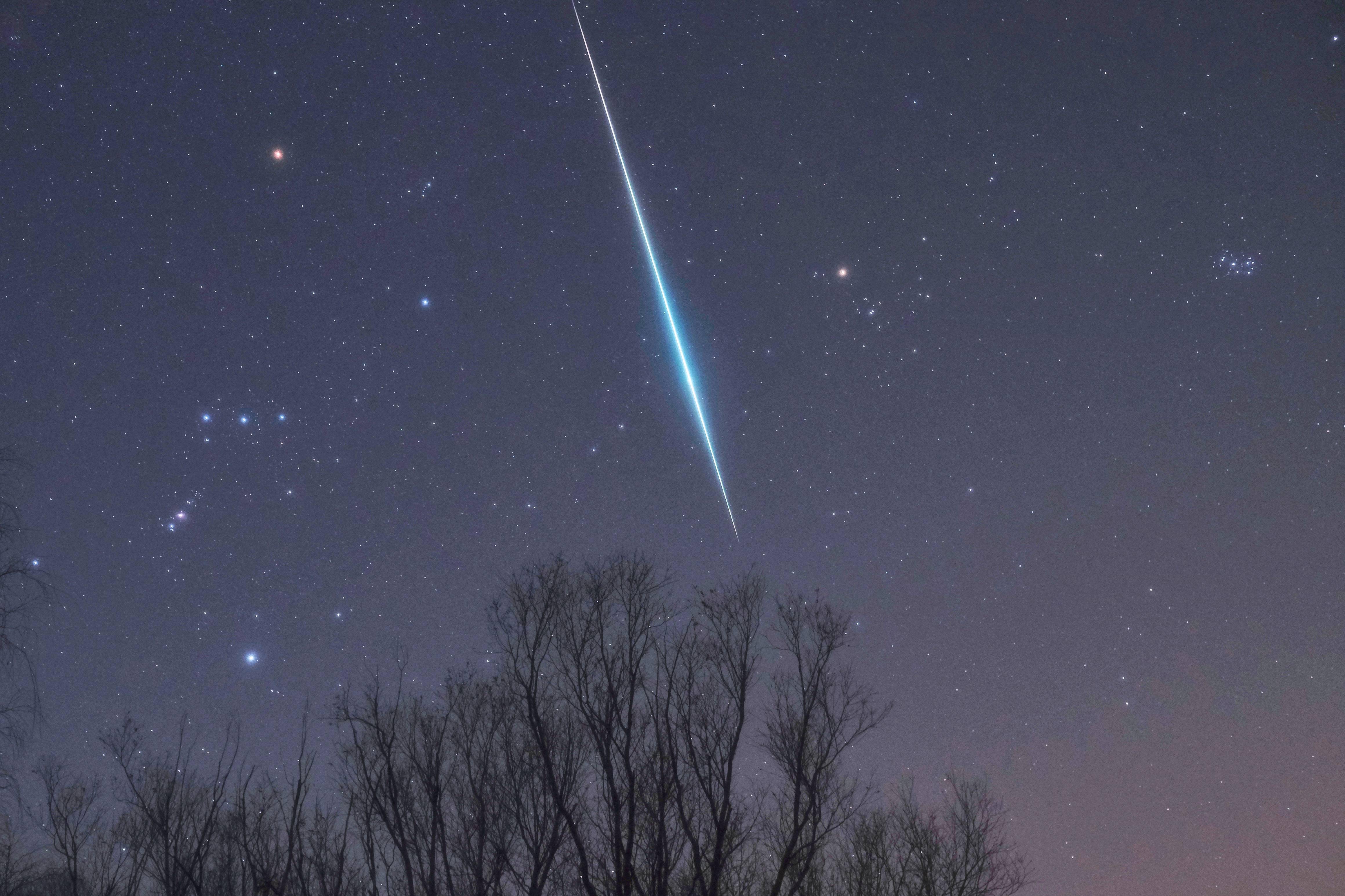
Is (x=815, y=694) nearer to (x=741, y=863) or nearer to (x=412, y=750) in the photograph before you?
(x=741, y=863)

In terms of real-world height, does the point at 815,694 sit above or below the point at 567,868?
above

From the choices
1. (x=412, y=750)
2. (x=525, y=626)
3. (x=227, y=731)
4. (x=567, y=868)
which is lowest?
(x=567, y=868)

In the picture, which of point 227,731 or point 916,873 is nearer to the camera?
point 227,731

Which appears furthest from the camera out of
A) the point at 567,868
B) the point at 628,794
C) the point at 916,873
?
the point at 916,873

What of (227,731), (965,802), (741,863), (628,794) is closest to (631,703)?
(628,794)

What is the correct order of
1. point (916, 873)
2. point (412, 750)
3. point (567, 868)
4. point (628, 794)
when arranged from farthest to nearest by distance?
point (916, 873)
point (412, 750)
point (567, 868)
point (628, 794)

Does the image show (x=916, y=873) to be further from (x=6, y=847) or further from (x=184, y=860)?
(x=6, y=847)

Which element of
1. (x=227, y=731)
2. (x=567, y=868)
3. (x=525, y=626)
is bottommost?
(x=567, y=868)

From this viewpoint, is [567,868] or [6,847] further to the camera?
[6,847]

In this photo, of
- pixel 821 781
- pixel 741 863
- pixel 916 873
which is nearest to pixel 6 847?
pixel 741 863
